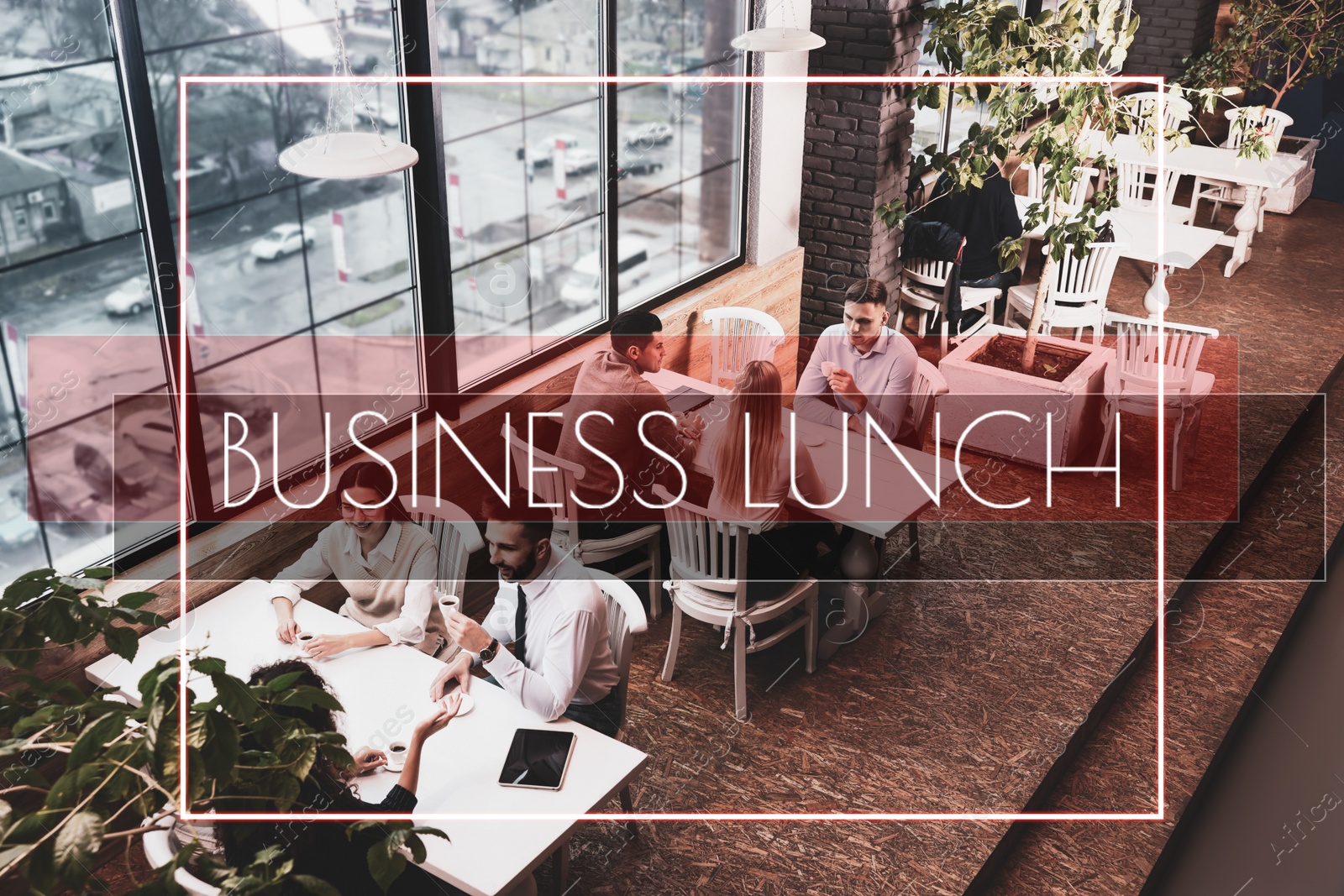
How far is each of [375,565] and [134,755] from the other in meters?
1.87

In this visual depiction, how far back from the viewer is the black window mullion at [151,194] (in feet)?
9.94

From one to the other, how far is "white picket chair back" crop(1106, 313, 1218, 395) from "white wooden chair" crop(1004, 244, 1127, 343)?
749mm

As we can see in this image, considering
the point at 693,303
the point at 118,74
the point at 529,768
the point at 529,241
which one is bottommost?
the point at 529,768

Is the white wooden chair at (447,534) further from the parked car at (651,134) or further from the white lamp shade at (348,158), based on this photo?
the parked car at (651,134)

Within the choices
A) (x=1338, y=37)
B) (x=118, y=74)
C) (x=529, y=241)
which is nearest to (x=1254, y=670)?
(x=529, y=241)

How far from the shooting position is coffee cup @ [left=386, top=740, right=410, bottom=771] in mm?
2740

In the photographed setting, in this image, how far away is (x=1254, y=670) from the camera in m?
4.19

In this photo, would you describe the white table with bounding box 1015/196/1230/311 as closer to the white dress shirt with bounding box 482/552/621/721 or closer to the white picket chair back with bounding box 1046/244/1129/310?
the white picket chair back with bounding box 1046/244/1129/310

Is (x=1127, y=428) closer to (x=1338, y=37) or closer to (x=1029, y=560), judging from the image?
(x=1029, y=560)

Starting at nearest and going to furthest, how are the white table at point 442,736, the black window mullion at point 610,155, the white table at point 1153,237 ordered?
the white table at point 442,736 < the black window mullion at point 610,155 < the white table at point 1153,237

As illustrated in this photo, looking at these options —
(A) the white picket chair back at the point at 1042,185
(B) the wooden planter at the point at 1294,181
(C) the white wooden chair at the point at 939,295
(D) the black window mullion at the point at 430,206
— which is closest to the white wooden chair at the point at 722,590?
(D) the black window mullion at the point at 430,206

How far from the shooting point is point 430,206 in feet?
13.2

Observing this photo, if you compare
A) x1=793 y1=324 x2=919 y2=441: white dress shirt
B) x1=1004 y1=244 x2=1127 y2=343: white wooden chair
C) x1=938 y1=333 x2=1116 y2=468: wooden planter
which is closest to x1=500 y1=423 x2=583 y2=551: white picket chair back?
x1=793 y1=324 x2=919 y2=441: white dress shirt

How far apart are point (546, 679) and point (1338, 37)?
9346 mm
